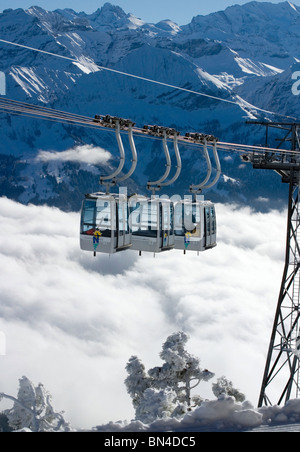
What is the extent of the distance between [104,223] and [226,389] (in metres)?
20.4

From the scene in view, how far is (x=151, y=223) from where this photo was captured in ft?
106

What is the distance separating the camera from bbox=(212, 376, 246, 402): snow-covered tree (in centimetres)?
4469

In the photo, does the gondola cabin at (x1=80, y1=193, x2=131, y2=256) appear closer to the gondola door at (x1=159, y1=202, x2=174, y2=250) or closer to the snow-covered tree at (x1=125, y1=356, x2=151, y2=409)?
the gondola door at (x1=159, y1=202, x2=174, y2=250)

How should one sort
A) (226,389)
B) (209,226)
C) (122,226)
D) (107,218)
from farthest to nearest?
(226,389), (209,226), (122,226), (107,218)

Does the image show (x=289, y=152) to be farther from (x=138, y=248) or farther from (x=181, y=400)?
(x=181, y=400)

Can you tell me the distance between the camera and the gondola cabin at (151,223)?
1251 inches

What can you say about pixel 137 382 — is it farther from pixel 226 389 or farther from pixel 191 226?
pixel 191 226

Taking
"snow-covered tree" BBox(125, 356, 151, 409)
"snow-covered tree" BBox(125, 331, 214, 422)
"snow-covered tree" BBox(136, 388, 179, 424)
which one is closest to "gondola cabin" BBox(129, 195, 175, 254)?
"snow-covered tree" BBox(136, 388, 179, 424)

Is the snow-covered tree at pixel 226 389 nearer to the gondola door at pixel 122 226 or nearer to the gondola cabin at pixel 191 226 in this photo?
the gondola cabin at pixel 191 226

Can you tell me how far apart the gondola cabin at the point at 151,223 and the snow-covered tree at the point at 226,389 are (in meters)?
16.3

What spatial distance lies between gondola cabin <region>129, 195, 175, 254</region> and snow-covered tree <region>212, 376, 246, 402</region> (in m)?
16.3

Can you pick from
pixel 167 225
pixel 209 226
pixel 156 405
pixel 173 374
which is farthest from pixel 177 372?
pixel 167 225

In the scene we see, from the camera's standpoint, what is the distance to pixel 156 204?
32.0 m
